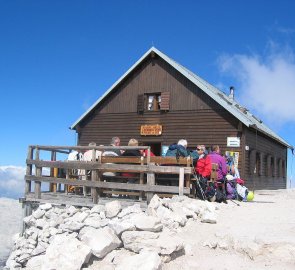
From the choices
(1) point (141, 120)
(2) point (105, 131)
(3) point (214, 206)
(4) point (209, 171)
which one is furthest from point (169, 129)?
(3) point (214, 206)

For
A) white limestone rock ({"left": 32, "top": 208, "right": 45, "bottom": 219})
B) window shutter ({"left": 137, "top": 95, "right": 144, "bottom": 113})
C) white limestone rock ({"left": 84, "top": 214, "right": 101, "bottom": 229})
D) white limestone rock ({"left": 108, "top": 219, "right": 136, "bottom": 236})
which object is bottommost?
white limestone rock ({"left": 32, "top": 208, "right": 45, "bottom": 219})

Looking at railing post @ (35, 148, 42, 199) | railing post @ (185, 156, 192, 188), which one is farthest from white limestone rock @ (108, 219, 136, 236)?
railing post @ (35, 148, 42, 199)

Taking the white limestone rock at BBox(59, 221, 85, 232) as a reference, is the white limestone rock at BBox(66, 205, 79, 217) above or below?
above

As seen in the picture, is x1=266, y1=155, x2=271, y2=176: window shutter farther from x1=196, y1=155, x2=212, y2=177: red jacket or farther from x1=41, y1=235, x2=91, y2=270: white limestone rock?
x1=41, y1=235, x2=91, y2=270: white limestone rock

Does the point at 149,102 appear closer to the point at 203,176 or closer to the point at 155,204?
the point at 203,176

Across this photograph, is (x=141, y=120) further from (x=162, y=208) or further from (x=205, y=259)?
(x=205, y=259)

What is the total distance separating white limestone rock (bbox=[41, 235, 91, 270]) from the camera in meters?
7.32

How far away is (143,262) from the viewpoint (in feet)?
22.6

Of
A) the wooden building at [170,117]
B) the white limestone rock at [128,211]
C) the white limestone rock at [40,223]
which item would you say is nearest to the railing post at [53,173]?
the white limestone rock at [40,223]

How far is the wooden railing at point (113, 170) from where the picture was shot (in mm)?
10711

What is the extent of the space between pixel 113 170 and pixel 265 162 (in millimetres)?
14398

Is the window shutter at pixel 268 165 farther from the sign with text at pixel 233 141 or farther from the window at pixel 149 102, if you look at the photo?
the window at pixel 149 102

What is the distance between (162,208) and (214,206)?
1.50 meters

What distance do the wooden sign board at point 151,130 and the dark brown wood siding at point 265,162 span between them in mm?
4051
